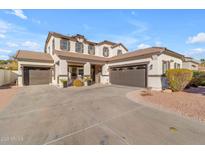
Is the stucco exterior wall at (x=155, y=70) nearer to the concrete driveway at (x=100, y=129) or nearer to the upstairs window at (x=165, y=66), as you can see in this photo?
the upstairs window at (x=165, y=66)

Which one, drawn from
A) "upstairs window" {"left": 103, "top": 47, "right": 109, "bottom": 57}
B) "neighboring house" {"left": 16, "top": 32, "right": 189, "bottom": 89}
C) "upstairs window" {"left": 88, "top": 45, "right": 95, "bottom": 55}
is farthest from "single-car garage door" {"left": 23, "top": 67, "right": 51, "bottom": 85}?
"upstairs window" {"left": 103, "top": 47, "right": 109, "bottom": 57}

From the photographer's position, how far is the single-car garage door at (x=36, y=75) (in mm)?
14727

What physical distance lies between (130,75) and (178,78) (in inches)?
210

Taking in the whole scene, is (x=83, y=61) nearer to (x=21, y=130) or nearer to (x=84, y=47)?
(x=84, y=47)

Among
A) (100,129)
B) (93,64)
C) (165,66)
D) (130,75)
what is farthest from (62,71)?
(165,66)

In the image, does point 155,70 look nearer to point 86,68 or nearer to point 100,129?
point 86,68

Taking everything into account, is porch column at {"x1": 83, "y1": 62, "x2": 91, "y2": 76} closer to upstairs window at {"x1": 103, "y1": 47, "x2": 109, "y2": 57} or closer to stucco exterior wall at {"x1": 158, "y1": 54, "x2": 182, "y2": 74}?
upstairs window at {"x1": 103, "y1": 47, "x2": 109, "y2": 57}

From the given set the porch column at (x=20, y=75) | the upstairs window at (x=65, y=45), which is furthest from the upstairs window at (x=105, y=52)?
the porch column at (x=20, y=75)

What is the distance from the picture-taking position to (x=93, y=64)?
16.2m

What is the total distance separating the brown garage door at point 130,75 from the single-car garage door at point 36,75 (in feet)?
32.8

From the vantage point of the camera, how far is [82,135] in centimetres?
296

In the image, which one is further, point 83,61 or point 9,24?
point 83,61
